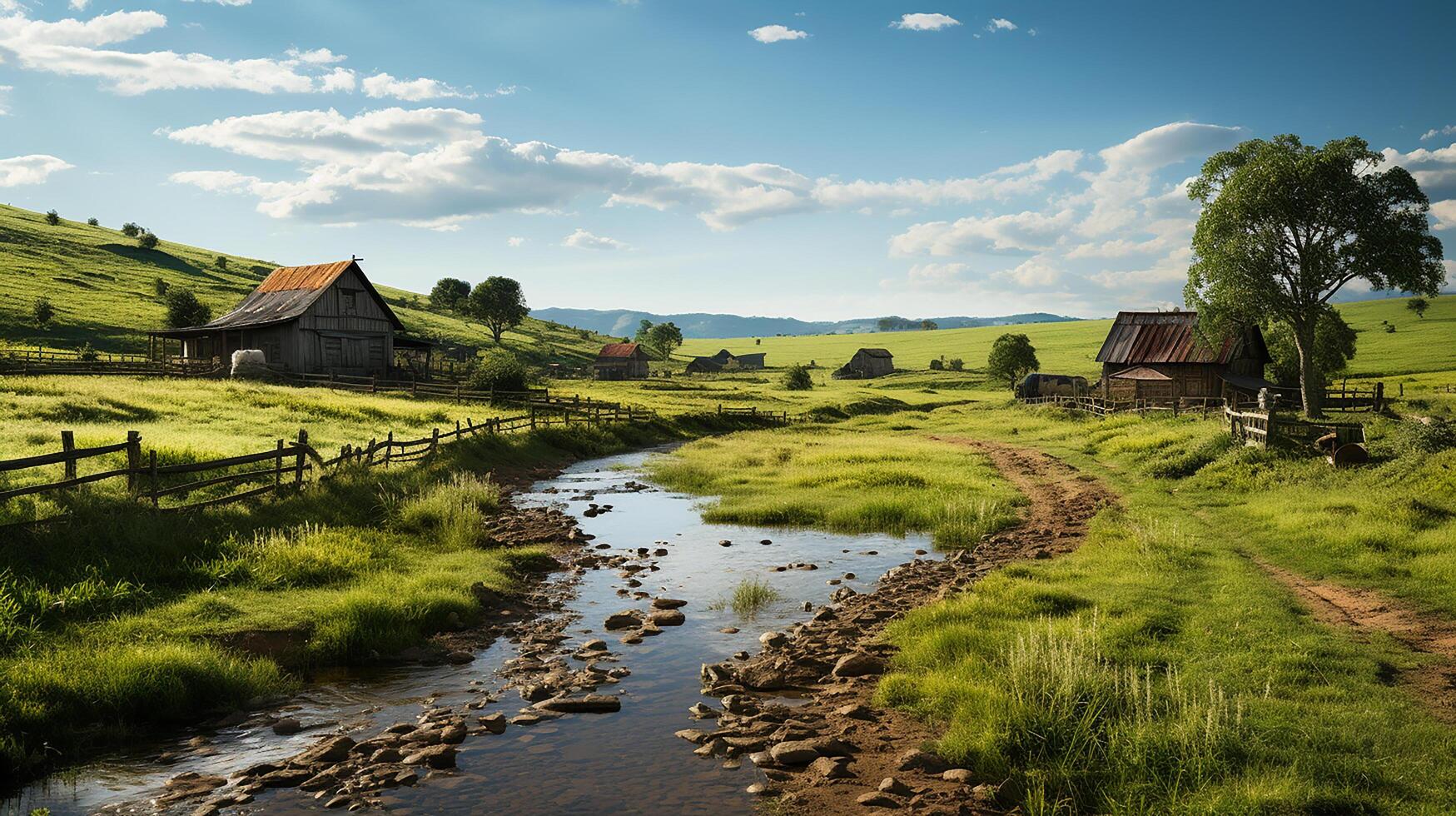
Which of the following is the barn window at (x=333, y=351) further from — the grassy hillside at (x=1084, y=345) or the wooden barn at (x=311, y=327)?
the grassy hillside at (x=1084, y=345)

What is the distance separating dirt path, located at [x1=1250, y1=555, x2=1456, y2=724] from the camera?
10094mm

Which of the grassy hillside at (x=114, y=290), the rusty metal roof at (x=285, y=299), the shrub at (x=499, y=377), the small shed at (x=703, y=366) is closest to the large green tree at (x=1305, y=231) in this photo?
the shrub at (x=499, y=377)

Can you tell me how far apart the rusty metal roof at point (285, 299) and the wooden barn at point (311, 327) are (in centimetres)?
5

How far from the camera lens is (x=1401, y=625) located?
1264cm

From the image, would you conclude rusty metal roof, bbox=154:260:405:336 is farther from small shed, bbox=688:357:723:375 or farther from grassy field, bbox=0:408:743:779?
small shed, bbox=688:357:723:375

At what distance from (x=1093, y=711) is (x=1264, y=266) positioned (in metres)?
37.0

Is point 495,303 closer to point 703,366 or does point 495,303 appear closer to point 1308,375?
Answer: point 703,366

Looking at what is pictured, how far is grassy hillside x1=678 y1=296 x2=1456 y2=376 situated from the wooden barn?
77.3 m

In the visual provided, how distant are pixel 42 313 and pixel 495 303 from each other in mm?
59120

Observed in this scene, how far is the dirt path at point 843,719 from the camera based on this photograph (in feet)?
28.2

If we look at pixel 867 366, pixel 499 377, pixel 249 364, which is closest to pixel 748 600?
pixel 499 377

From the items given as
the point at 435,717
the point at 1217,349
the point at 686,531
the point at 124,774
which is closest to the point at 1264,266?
the point at 1217,349

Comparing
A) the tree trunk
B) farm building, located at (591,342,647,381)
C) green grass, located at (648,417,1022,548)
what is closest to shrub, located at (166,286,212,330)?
farm building, located at (591,342,647,381)

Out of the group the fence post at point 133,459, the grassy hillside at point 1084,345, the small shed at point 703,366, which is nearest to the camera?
the fence post at point 133,459
